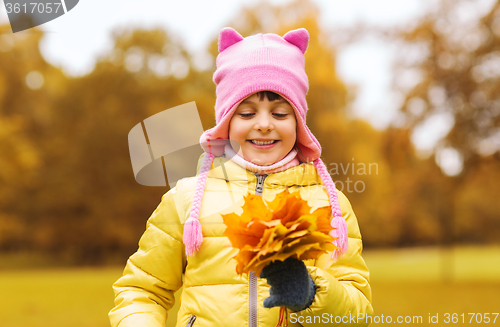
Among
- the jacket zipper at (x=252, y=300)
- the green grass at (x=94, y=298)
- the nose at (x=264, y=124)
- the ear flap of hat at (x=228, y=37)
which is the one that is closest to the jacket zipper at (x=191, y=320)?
the jacket zipper at (x=252, y=300)

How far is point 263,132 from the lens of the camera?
2455 mm

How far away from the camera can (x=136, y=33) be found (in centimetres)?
1881

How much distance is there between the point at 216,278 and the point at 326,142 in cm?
1504

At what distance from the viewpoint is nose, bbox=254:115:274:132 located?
2.42 m

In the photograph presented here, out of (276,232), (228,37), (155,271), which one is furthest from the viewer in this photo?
(228,37)

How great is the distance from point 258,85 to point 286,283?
1.06m

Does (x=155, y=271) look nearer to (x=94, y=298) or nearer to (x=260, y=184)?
(x=260, y=184)

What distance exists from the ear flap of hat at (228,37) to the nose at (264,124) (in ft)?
1.68

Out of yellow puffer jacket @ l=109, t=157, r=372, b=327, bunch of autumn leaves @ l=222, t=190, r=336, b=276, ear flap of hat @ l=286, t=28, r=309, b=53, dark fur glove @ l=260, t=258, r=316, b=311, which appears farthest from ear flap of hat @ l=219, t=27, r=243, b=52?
dark fur glove @ l=260, t=258, r=316, b=311

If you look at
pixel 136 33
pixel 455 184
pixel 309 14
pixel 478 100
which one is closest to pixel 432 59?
pixel 478 100

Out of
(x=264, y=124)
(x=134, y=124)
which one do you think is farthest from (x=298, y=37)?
(x=134, y=124)

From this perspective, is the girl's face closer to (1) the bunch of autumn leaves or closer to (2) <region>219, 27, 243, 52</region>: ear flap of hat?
(2) <region>219, 27, 243, 52</region>: ear flap of hat

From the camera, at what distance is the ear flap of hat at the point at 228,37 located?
8.71ft

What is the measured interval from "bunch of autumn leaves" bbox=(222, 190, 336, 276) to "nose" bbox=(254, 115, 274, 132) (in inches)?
29.9
